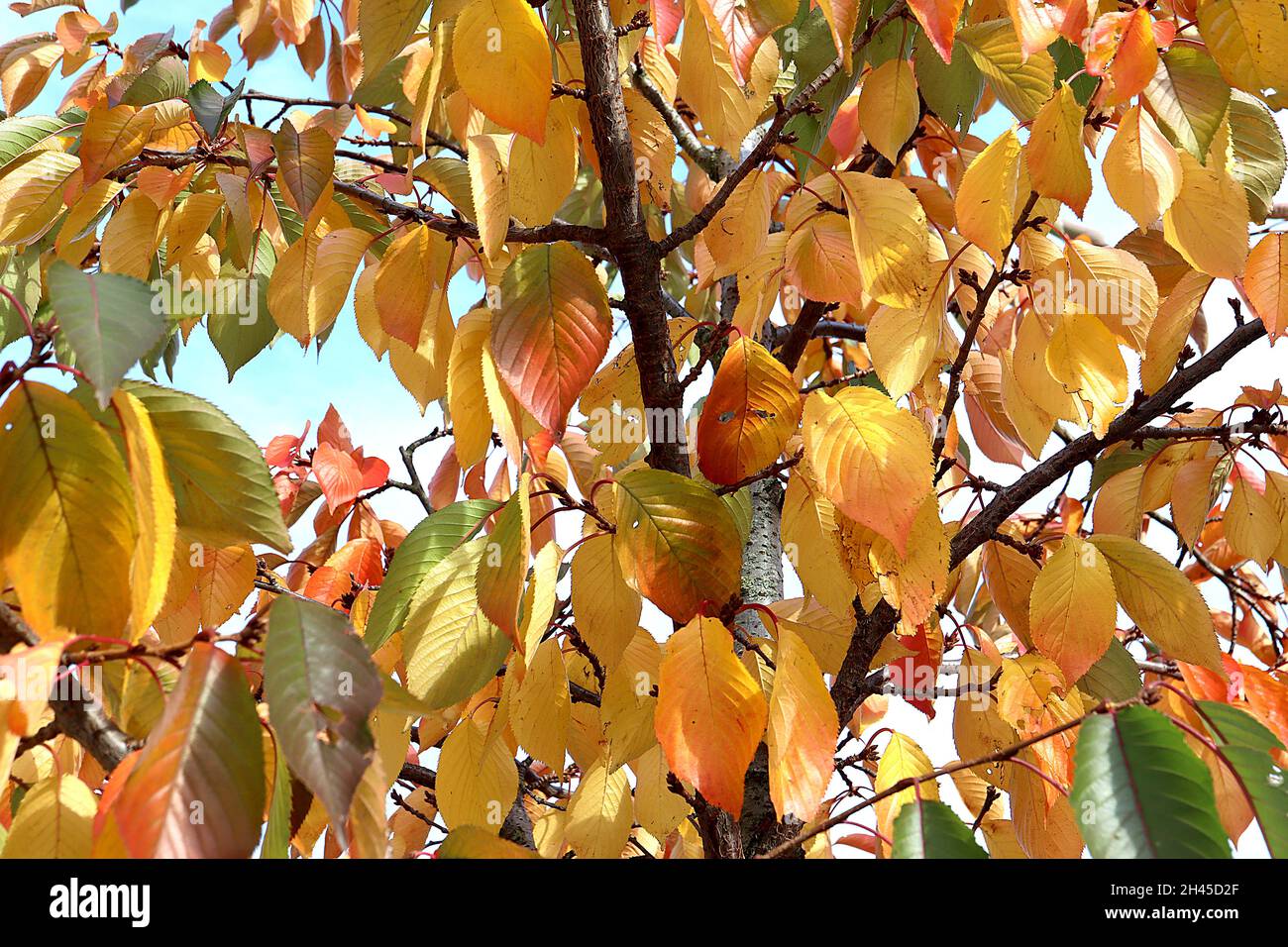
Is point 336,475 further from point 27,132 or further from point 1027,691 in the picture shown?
point 1027,691

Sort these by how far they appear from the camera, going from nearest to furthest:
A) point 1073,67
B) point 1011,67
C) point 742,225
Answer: point 742,225, point 1011,67, point 1073,67

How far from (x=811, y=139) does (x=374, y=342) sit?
0.62 metres

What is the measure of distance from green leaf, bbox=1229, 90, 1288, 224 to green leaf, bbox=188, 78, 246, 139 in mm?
1138

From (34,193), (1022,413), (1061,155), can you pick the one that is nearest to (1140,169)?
(1061,155)

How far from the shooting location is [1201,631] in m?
1.06

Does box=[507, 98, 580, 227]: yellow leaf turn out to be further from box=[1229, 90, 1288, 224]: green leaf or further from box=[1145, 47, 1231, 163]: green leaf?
box=[1229, 90, 1288, 224]: green leaf

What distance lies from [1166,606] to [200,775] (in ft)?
3.13

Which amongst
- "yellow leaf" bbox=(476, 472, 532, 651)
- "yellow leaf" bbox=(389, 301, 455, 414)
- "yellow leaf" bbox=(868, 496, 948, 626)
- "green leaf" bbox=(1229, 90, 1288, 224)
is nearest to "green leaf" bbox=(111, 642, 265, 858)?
"yellow leaf" bbox=(476, 472, 532, 651)

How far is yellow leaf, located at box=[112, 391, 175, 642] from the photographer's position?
478 millimetres

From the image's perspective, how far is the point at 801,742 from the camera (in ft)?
2.52

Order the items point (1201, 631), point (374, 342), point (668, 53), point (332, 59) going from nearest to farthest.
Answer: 1. point (1201, 631)
2. point (374, 342)
3. point (668, 53)
4. point (332, 59)
